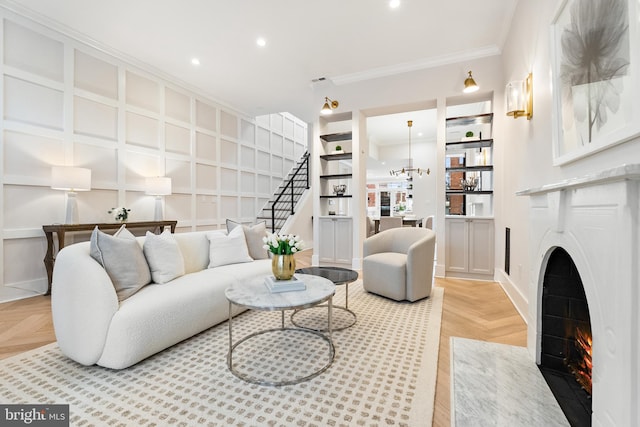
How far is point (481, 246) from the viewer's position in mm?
4152

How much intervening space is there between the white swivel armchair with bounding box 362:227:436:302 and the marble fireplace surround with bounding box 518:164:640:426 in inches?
66.0

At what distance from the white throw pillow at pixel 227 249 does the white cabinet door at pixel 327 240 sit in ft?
6.92

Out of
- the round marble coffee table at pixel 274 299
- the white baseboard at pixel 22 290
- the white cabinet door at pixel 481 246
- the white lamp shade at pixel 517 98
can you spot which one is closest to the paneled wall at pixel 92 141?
the white baseboard at pixel 22 290

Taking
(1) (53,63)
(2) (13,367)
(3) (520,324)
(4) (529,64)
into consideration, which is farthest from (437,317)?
(1) (53,63)

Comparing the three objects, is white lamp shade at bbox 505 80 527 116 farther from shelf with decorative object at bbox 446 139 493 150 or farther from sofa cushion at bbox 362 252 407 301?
sofa cushion at bbox 362 252 407 301

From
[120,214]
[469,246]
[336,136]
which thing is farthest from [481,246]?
[120,214]

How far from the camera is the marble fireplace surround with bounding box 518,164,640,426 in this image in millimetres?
929

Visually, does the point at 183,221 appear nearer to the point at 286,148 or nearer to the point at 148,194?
the point at 148,194

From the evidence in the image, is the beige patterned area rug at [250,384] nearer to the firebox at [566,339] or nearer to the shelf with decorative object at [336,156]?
the firebox at [566,339]

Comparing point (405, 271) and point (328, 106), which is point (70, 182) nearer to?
point (328, 106)

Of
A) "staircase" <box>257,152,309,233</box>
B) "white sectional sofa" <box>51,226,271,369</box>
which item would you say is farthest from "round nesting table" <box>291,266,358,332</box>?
→ "staircase" <box>257,152,309,233</box>

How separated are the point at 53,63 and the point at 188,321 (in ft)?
12.4

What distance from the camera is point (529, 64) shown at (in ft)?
8.82

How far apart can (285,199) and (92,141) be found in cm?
452
